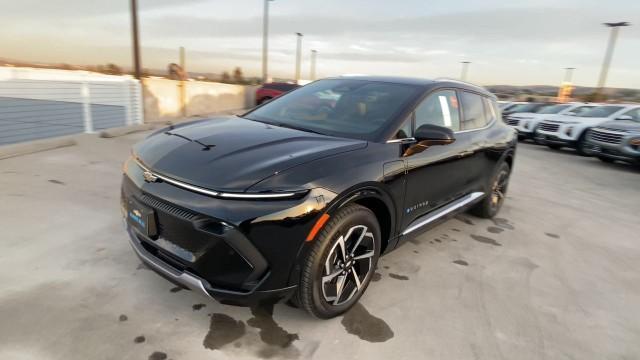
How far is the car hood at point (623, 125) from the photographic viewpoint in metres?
9.31

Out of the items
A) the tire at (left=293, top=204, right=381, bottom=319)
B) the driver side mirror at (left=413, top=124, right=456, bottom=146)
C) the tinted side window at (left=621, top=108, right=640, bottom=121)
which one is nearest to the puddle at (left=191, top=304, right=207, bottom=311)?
the tire at (left=293, top=204, right=381, bottom=319)

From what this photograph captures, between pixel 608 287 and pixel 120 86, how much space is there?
12203 millimetres

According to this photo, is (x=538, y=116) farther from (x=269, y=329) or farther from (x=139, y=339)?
(x=139, y=339)

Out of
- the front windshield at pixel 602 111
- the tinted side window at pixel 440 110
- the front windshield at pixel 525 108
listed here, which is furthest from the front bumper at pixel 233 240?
the front windshield at pixel 525 108

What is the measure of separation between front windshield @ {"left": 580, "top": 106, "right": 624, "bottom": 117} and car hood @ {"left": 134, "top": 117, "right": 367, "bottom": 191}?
12572 millimetres

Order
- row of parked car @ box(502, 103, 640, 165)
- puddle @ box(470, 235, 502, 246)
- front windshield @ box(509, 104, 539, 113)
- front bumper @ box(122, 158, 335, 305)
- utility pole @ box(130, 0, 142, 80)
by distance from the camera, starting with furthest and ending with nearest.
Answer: front windshield @ box(509, 104, 539, 113)
utility pole @ box(130, 0, 142, 80)
row of parked car @ box(502, 103, 640, 165)
puddle @ box(470, 235, 502, 246)
front bumper @ box(122, 158, 335, 305)

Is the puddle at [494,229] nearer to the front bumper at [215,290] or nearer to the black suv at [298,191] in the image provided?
the black suv at [298,191]

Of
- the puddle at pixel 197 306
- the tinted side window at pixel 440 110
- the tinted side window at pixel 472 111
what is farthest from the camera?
the tinted side window at pixel 472 111

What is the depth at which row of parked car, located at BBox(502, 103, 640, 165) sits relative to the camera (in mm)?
9289

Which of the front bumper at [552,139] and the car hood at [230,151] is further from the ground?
the car hood at [230,151]

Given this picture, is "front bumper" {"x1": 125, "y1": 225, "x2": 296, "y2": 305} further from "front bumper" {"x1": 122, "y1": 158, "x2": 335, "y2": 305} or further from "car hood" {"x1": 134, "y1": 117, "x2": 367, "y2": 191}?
"car hood" {"x1": 134, "y1": 117, "x2": 367, "y2": 191}

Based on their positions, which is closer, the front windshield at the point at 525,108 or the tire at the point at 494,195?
the tire at the point at 494,195

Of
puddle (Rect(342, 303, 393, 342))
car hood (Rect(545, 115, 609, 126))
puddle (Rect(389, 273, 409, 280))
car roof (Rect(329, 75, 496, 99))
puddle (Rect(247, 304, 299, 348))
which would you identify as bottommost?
puddle (Rect(389, 273, 409, 280))

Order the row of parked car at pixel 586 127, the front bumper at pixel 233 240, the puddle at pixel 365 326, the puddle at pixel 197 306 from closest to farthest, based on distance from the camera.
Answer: the front bumper at pixel 233 240 → the puddle at pixel 365 326 → the puddle at pixel 197 306 → the row of parked car at pixel 586 127
